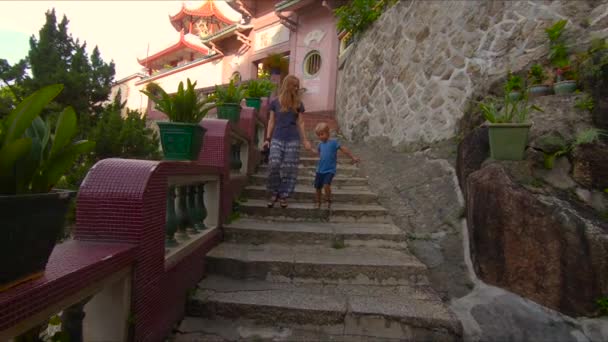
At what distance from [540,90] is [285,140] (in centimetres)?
260

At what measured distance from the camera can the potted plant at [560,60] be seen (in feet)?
9.67

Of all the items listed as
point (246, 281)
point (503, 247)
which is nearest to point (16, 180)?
point (246, 281)

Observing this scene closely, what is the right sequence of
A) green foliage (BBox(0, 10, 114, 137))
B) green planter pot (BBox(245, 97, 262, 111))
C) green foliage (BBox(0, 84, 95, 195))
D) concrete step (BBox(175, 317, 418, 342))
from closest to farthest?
green foliage (BBox(0, 84, 95, 195)) → concrete step (BBox(175, 317, 418, 342)) → green planter pot (BBox(245, 97, 262, 111)) → green foliage (BBox(0, 10, 114, 137))

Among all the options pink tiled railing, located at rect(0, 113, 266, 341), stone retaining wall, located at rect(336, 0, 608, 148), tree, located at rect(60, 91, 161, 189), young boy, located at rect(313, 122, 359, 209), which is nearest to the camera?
pink tiled railing, located at rect(0, 113, 266, 341)

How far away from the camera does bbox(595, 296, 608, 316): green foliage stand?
1.97 m

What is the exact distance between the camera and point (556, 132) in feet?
8.86

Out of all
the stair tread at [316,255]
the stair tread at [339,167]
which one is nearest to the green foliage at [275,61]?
the stair tread at [339,167]

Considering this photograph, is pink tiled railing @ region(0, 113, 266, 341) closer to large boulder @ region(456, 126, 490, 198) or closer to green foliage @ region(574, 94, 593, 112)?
large boulder @ region(456, 126, 490, 198)

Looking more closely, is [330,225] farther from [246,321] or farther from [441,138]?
[441,138]

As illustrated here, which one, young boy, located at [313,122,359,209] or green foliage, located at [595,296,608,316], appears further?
young boy, located at [313,122,359,209]

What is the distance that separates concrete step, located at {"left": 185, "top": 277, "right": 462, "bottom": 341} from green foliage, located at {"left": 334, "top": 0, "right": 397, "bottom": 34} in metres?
5.75

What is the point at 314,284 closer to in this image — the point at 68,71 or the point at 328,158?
the point at 328,158

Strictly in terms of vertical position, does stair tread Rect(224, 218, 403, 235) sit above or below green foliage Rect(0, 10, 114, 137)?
below

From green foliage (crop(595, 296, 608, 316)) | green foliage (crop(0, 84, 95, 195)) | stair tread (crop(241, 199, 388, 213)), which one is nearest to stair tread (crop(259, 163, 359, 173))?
stair tread (crop(241, 199, 388, 213))
